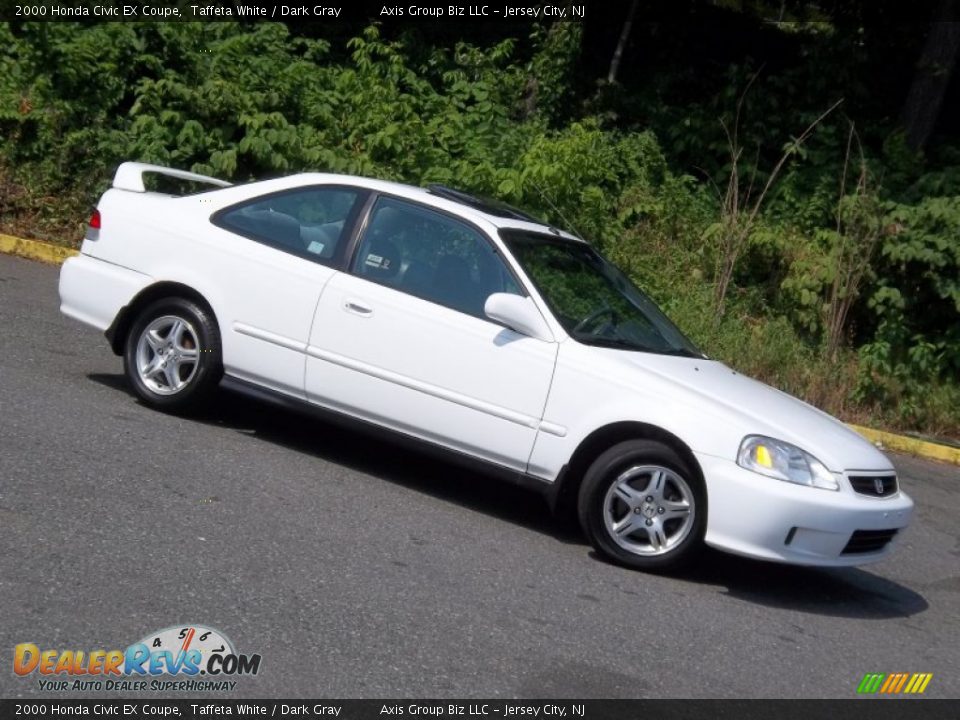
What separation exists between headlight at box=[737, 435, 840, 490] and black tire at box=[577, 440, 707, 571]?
0.27 meters

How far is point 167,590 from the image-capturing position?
4918mm

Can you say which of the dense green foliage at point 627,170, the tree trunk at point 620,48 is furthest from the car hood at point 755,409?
the tree trunk at point 620,48

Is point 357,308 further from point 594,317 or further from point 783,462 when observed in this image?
point 783,462

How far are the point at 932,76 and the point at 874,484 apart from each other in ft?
33.1

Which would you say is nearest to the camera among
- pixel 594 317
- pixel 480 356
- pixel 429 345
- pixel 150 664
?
pixel 150 664

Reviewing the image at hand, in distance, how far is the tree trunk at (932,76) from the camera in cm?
1496

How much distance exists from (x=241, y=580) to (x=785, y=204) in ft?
35.3

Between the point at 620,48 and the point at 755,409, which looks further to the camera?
the point at 620,48

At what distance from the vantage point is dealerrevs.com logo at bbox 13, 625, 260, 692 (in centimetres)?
415

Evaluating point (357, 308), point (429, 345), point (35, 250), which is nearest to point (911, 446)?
point (429, 345)

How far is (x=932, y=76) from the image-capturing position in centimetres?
1500

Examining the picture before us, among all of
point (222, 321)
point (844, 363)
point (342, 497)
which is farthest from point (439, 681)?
point (844, 363)

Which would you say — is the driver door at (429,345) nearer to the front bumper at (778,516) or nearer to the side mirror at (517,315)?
the side mirror at (517,315)
